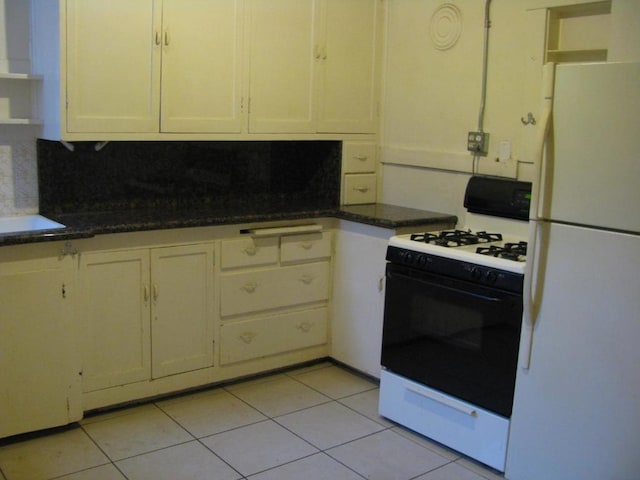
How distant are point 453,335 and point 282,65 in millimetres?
1722

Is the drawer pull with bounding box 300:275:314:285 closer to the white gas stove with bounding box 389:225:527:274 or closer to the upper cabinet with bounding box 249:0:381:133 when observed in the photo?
the white gas stove with bounding box 389:225:527:274

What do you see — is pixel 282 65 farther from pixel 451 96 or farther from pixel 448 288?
pixel 448 288

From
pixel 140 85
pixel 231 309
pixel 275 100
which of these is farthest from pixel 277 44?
pixel 231 309

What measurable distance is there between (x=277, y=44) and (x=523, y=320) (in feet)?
6.43

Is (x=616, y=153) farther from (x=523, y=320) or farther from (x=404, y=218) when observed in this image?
(x=404, y=218)

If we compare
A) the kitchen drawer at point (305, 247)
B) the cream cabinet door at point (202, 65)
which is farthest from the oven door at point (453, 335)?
the cream cabinet door at point (202, 65)

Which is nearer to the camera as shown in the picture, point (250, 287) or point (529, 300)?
point (529, 300)

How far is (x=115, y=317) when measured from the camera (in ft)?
10.6

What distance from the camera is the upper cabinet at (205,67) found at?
316 centimetres

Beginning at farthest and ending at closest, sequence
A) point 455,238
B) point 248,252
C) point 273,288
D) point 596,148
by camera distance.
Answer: point 273,288, point 248,252, point 455,238, point 596,148

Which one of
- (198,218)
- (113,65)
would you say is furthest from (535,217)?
(113,65)

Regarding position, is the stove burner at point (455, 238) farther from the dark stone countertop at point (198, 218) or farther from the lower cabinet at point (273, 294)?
the lower cabinet at point (273, 294)

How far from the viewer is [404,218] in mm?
3654

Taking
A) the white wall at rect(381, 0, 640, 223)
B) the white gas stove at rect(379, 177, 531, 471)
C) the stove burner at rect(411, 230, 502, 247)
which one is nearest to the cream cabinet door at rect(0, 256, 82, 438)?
the white gas stove at rect(379, 177, 531, 471)
